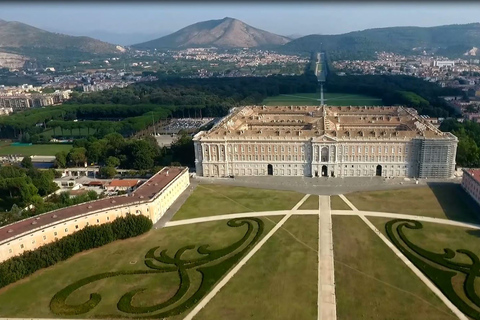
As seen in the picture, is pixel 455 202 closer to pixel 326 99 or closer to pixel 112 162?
pixel 112 162

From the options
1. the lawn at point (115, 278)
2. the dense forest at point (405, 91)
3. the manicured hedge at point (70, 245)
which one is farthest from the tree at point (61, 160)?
the dense forest at point (405, 91)

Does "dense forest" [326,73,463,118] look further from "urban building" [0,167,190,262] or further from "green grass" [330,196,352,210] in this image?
"urban building" [0,167,190,262]

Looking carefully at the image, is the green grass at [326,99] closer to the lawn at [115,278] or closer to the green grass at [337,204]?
the green grass at [337,204]

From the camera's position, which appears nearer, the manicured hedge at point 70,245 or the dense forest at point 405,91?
the manicured hedge at point 70,245

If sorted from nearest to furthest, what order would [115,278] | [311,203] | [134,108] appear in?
[115,278] < [311,203] < [134,108]

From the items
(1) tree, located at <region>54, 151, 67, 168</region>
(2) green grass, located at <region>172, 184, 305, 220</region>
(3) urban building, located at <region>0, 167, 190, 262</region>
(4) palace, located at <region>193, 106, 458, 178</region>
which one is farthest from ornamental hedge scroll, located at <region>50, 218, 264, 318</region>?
(1) tree, located at <region>54, 151, 67, 168</region>

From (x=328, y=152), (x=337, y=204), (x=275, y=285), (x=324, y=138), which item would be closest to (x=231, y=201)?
(x=337, y=204)
